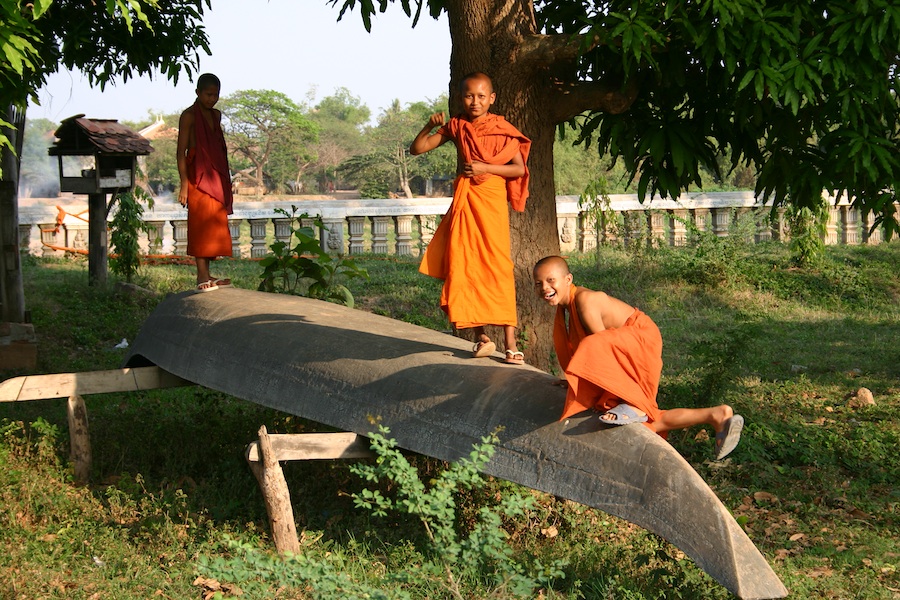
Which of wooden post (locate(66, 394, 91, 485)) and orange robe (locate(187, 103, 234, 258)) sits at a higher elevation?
orange robe (locate(187, 103, 234, 258))

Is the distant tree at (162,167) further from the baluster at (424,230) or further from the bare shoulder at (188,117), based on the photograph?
the bare shoulder at (188,117)

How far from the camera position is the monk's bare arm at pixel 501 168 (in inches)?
223

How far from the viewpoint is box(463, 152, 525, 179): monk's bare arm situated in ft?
18.6

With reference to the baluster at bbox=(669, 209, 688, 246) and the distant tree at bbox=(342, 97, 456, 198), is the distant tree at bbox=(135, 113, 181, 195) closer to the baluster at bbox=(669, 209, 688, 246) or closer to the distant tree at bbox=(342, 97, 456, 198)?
the distant tree at bbox=(342, 97, 456, 198)

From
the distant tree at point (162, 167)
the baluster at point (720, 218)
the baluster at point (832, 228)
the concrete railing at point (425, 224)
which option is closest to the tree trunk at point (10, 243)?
the concrete railing at point (425, 224)

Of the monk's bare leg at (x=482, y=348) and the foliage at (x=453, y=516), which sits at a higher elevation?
the monk's bare leg at (x=482, y=348)

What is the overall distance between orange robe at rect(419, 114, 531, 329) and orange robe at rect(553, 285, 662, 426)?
0.91 metres

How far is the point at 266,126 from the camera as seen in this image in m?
38.2

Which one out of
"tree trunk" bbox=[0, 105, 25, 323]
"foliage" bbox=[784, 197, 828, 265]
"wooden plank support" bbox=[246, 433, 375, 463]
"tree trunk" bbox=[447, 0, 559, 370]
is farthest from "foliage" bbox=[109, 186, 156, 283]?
"foliage" bbox=[784, 197, 828, 265]

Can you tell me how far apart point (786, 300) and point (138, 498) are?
28.1 feet

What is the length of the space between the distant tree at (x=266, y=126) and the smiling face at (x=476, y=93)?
32.4m

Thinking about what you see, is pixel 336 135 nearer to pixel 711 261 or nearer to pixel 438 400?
pixel 711 261

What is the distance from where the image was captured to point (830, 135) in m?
5.79

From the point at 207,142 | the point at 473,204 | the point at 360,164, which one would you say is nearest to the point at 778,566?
the point at 473,204
